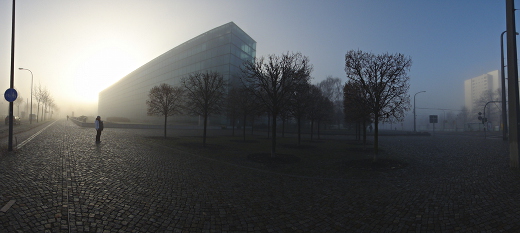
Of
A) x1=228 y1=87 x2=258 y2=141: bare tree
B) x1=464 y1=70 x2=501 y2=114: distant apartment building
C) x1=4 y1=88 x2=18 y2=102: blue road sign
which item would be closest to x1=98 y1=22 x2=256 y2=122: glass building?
x1=228 y1=87 x2=258 y2=141: bare tree

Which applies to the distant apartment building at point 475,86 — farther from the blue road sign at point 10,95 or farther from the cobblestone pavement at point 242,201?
the blue road sign at point 10,95

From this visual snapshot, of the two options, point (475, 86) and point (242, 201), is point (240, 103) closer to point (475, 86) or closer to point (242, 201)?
point (242, 201)

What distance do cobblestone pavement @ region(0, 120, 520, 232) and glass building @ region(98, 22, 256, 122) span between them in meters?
24.7

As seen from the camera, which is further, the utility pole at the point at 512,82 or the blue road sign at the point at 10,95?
the blue road sign at the point at 10,95

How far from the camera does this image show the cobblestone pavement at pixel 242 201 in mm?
3646

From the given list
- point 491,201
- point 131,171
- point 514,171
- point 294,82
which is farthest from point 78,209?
point 514,171

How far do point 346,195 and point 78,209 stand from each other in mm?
5514

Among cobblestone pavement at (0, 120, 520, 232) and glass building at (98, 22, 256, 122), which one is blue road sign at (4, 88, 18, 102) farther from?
glass building at (98, 22, 256, 122)

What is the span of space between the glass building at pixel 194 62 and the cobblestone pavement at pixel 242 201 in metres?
24.7

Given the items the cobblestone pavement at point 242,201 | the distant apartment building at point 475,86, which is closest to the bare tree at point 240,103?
the cobblestone pavement at point 242,201

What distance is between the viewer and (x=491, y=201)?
4.75 metres

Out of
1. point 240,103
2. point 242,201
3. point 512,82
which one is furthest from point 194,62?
point 242,201

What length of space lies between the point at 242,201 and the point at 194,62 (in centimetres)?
4913

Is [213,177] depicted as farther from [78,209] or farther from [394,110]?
[394,110]
